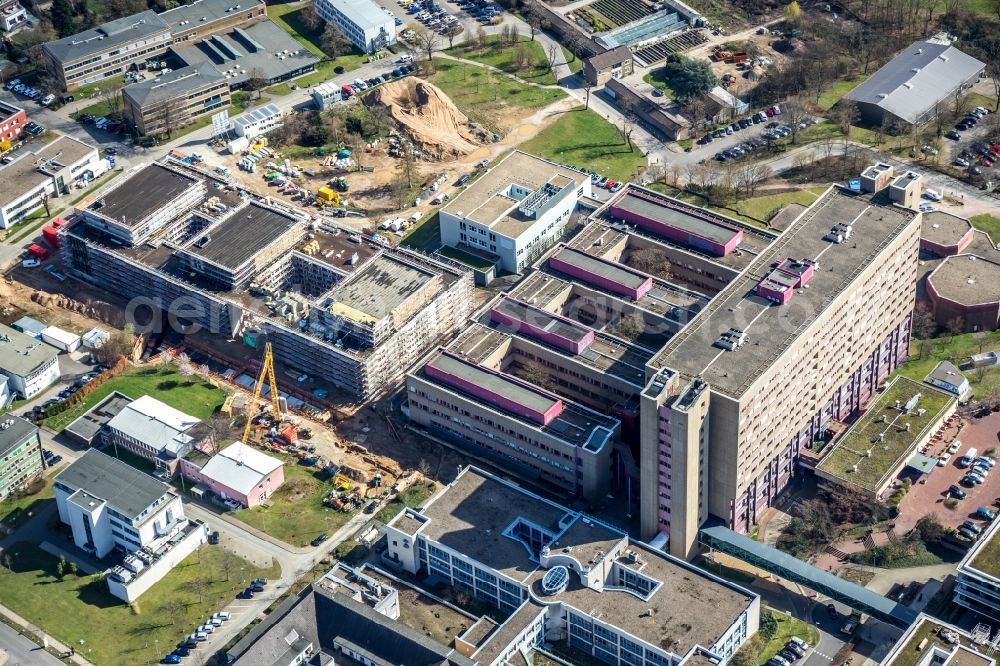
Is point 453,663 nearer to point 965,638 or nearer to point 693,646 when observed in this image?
point 693,646

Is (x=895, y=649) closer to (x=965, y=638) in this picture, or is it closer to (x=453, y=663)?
(x=965, y=638)

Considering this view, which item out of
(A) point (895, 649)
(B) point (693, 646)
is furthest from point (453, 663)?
(A) point (895, 649)

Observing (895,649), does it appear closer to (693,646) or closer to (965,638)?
(965,638)

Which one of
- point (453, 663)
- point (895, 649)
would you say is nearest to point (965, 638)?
point (895, 649)

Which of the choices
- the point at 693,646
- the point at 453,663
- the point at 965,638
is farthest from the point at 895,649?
the point at 453,663

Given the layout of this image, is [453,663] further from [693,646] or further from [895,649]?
[895,649]
